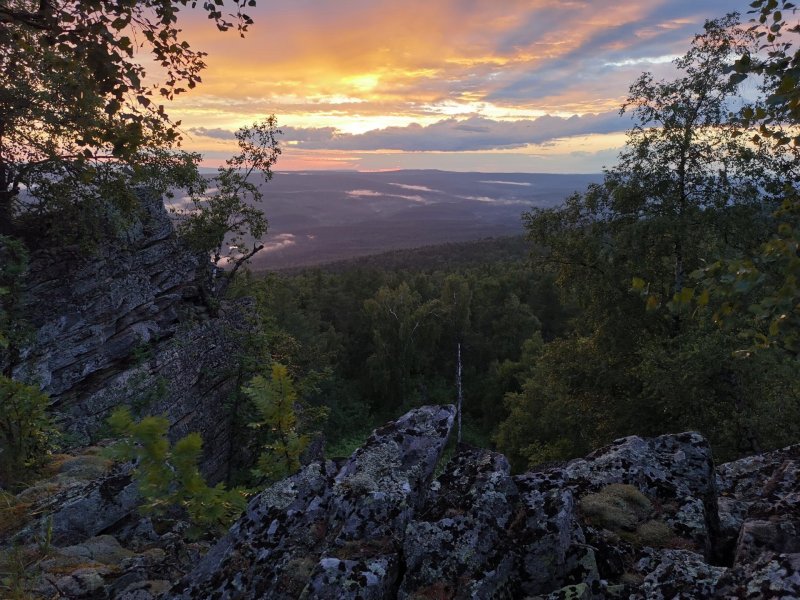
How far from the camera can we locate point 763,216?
16.1 meters

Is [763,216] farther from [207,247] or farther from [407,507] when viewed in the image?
[207,247]

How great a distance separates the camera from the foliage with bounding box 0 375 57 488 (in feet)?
27.2

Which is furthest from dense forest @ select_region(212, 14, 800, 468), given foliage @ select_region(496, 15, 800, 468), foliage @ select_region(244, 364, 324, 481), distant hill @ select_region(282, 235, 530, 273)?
distant hill @ select_region(282, 235, 530, 273)

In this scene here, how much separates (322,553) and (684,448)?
4367mm

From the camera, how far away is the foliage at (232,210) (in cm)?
1916

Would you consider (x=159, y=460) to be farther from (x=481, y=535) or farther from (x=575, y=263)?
(x=575, y=263)

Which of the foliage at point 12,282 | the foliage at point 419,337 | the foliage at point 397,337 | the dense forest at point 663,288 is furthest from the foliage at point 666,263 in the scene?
the foliage at point 397,337

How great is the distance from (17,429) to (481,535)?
8.79 metres

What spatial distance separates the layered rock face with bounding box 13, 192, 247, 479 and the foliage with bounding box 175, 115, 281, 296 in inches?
43.9

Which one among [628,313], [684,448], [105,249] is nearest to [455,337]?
[628,313]

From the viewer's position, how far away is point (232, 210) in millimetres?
20312

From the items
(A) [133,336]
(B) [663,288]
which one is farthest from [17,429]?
(B) [663,288]

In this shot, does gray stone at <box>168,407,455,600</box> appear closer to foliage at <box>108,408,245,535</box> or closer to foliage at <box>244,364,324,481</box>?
foliage at <box>108,408,245,535</box>

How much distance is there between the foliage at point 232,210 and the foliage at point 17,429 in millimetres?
11143
